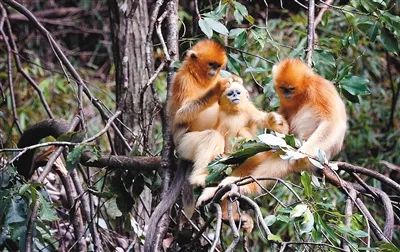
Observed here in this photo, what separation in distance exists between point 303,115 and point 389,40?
0.57m

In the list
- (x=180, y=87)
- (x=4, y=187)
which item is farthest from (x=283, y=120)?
(x=4, y=187)

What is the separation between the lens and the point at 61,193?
13.7 feet

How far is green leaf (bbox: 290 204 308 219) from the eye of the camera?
7.24 ft

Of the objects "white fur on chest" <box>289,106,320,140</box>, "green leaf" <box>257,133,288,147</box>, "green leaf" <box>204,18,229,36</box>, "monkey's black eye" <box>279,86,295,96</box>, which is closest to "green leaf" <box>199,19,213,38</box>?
"green leaf" <box>204,18,229,36</box>

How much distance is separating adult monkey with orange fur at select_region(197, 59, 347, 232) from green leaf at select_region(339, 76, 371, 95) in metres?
0.05

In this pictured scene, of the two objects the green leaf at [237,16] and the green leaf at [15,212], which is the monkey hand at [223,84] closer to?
the green leaf at [237,16]

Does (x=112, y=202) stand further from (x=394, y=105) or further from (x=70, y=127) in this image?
(x=394, y=105)

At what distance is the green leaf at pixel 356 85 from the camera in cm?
335

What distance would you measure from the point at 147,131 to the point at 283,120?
59cm

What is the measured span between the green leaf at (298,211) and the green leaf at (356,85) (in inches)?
47.9

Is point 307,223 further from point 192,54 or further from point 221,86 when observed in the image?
point 192,54

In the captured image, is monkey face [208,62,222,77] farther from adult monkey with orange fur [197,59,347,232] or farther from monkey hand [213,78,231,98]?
adult monkey with orange fur [197,59,347,232]

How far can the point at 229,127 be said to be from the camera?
3.33 meters

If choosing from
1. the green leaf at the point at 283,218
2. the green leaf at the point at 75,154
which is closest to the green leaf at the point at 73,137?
the green leaf at the point at 75,154
